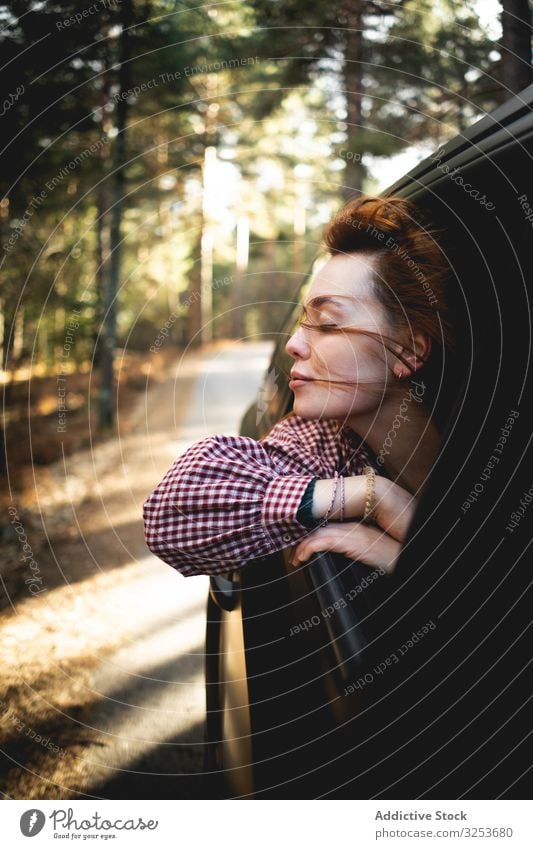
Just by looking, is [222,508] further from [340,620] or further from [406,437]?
[406,437]

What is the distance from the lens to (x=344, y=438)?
158 cm

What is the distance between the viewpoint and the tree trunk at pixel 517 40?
6.82 feet

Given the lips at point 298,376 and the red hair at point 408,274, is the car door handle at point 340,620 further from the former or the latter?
the red hair at point 408,274

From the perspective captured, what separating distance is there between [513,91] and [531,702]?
6.62 feet

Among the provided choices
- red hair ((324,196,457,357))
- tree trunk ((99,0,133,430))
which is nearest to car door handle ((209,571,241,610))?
red hair ((324,196,457,357))

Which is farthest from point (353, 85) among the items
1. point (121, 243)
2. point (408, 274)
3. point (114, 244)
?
point (408, 274)

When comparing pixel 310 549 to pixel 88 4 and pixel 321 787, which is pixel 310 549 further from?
pixel 88 4

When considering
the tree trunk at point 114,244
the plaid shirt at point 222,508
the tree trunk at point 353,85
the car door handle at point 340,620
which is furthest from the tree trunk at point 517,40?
the tree trunk at point 114,244

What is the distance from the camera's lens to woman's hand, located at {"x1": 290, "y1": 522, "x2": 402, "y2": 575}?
1329 millimetres

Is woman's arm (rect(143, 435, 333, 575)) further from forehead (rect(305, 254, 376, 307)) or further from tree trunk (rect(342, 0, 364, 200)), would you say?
tree trunk (rect(342, 0, 364, 200))

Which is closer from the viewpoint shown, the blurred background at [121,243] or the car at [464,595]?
the car at [464,595]
